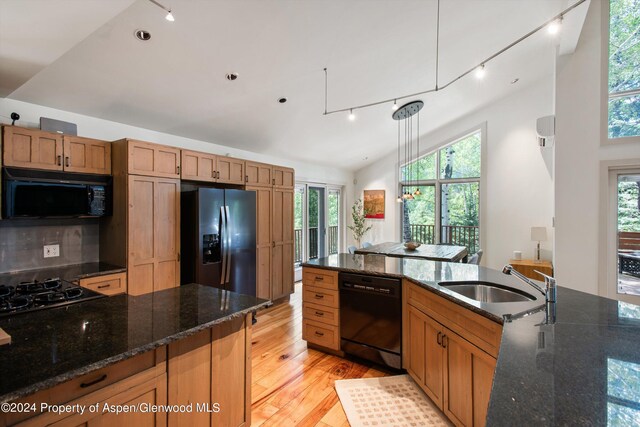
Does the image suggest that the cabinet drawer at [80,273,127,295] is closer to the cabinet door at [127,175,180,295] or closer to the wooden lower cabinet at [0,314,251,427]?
the cabinet door at [127,175,180,295]

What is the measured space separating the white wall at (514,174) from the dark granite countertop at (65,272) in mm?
5433

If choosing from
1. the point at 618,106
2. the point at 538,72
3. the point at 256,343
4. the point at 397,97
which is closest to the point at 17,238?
the point at 256,343

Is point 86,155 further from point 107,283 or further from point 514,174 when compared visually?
point 514,174

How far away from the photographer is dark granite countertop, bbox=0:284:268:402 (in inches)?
38.2

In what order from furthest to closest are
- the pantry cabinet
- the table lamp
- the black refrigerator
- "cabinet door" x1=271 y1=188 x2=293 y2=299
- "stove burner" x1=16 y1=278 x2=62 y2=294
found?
the table lamp → "cabinet door" x1=271 y1=188 x2=293 y2=299 → the black refrigerator → the pantry cabinet → "stove burner" x1=16 y1=278 x2=62 y2=294

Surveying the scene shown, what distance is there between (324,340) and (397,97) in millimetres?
3450

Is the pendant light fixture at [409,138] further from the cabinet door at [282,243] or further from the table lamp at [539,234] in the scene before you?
the table lamp at [539,234]

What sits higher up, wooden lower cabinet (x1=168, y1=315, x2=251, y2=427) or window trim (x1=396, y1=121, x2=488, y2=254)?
window trim (x1=396, y1=121, x2=488, y2=254)

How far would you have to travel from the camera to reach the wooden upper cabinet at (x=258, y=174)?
4.13 metres

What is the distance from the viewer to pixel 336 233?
7.25m

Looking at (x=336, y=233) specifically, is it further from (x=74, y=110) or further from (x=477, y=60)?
(x=74, y=110)

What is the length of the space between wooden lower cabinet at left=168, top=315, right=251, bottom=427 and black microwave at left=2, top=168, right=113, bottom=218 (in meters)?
2.11

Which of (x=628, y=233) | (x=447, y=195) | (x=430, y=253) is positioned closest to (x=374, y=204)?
(x=447, y=195)

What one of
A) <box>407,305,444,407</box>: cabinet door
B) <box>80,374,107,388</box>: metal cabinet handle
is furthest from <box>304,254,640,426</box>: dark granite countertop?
<box>80,374,107,388</box>: metal cabinet handle
